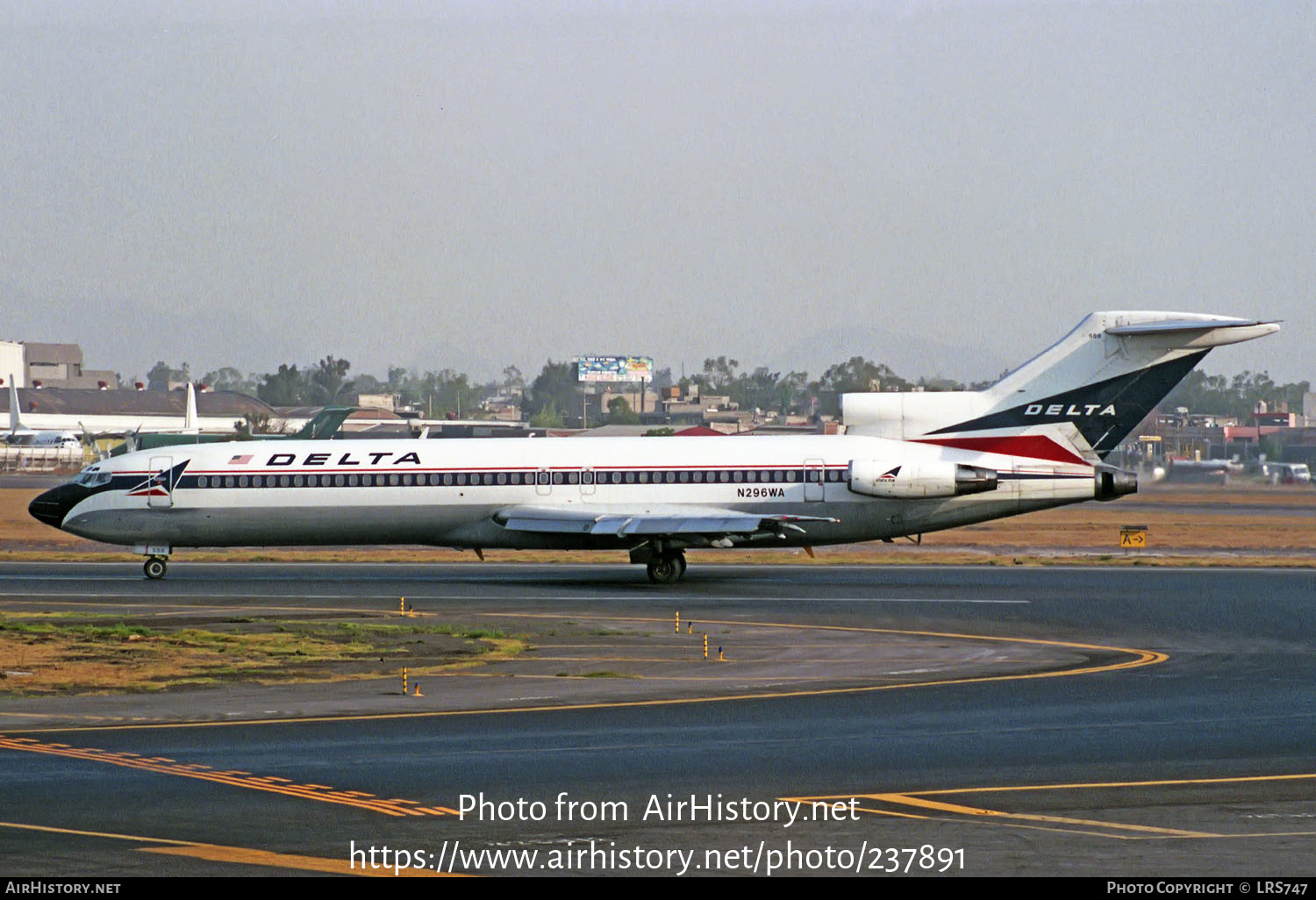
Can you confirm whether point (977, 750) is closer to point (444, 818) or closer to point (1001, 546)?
point (444, 818)

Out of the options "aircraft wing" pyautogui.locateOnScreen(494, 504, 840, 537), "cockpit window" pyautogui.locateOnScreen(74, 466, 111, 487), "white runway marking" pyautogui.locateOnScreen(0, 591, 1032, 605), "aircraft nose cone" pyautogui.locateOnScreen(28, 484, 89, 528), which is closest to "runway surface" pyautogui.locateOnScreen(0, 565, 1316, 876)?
"white runway marking" pyautogui.locateOnScreen(0, 591, 1032, 605)

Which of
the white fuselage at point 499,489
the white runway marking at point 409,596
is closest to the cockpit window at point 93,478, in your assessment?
the white fuselage at point 499,489

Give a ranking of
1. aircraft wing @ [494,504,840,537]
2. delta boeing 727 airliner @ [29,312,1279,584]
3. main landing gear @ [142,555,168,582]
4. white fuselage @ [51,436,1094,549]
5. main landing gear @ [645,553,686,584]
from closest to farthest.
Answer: aircraft wing @ [494,504,840,537]
delta boeing 727 airliner @ [29,312,1279,584]
main landing gear @ [645,553,686,584]
white fuselage @ [51,436,1094,549]
main landing gear @ [142,555,168,582]

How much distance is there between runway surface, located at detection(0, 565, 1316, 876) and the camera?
37.5 feet

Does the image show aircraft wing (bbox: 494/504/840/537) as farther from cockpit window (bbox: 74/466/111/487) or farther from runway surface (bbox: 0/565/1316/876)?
runway surface (bbox: 0/565/1316/876)

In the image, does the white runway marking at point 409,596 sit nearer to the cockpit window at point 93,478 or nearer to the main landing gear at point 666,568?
the main landing gear at point 666,568

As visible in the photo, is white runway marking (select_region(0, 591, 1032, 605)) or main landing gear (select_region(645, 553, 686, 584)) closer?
white runway marking (select_region(0, 591, 1032, 605))

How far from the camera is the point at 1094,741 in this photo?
54.1 ft

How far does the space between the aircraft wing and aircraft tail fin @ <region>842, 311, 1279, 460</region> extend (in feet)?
15.1

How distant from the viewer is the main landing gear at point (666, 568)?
123 feet

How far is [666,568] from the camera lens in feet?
123

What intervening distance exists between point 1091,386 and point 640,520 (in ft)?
38.8

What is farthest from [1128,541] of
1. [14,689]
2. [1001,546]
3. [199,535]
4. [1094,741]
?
[14,689]

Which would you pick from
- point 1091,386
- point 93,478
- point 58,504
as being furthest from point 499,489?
point 1091,386
